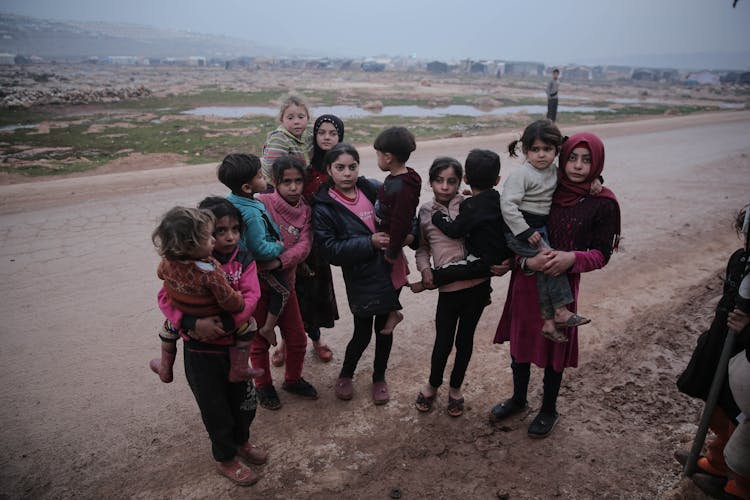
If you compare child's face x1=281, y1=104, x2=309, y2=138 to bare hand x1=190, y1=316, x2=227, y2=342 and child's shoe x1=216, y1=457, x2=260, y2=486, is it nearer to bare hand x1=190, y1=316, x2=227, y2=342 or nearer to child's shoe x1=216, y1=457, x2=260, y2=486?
bare hand x1=190, y1=316, x2=227, y2=342

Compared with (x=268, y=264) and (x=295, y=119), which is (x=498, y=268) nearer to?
(x=268, y=264)

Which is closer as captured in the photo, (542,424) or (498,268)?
(498,268)

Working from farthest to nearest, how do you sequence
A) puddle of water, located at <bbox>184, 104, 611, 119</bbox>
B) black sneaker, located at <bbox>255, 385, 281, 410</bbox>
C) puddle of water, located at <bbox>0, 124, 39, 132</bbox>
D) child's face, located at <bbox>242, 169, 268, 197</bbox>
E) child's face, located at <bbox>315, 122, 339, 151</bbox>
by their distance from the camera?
puddle of water, located at <bbox>184, 104, 611, 119</bbox> → puddle of water, located at <bbox>0, 124, 39, 132</bbox> → child's face, located at <bbox>315, 122, 339, 151</bbox> → black sneaker, located at <bbox>255, 385, 281, 410</bbox> → child's face, located at <bbox>242, 169, 268, 197</bbox>

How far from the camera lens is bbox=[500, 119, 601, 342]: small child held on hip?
8.25ft

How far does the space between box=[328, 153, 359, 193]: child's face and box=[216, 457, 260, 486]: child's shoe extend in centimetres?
180

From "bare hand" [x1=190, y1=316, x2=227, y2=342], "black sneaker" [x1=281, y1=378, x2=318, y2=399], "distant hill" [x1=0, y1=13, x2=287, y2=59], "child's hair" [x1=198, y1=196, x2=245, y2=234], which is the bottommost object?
"black sneaker" [x1=281, y1=378, x2=318, y2=399]

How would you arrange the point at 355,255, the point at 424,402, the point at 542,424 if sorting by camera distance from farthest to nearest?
the point at 424,402, the point at 542,424, the point at 355,255

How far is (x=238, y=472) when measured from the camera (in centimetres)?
256

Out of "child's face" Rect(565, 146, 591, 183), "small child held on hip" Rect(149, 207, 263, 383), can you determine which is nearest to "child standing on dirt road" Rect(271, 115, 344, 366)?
"small child held on hip" Rect(149, 207, 263, 383)

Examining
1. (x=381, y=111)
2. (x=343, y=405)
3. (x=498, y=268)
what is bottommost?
(x=343, y=405)

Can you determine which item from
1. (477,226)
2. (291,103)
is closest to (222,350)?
(477,226)

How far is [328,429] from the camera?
301cm

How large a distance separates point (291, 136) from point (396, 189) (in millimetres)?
1275

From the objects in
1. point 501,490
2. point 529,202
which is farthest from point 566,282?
point 501,490
